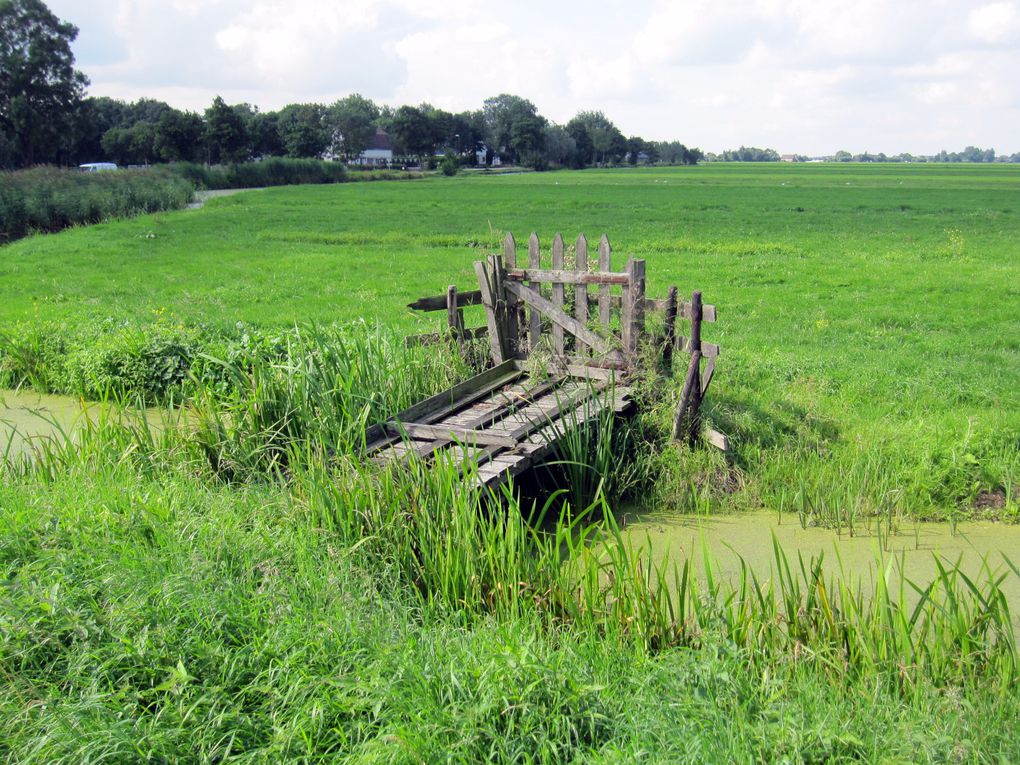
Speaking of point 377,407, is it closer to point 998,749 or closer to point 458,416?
point 458,416

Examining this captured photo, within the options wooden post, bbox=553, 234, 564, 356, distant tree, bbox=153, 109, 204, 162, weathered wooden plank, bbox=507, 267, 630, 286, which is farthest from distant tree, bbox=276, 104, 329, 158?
wooden post, bbox=553, 234, 564, 356

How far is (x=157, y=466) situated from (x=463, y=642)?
3720 mm

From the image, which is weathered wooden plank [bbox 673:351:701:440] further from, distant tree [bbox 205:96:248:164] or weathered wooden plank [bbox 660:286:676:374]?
distant tree [bbox 205:96:248:164]

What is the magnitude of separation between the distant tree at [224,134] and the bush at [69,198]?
47821 millimetres

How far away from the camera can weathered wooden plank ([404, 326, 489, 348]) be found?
9.01 meters

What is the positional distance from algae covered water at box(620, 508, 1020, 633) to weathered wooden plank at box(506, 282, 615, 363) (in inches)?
76.0

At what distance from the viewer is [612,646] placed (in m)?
4.30

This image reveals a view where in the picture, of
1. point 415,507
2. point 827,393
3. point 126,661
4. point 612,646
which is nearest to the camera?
point 126,661

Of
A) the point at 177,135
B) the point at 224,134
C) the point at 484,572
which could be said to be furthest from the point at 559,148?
the point at 484,572

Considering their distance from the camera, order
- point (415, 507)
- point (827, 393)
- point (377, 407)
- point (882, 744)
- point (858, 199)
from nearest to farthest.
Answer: point (882, 744)
point (415, 507)
point (377, 407)
point (827, 393)
point (858, 199)

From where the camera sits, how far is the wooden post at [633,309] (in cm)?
827

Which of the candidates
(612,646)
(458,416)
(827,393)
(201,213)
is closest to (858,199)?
(201,213)

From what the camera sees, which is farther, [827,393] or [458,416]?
[827,393]

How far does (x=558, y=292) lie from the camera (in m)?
8.99
